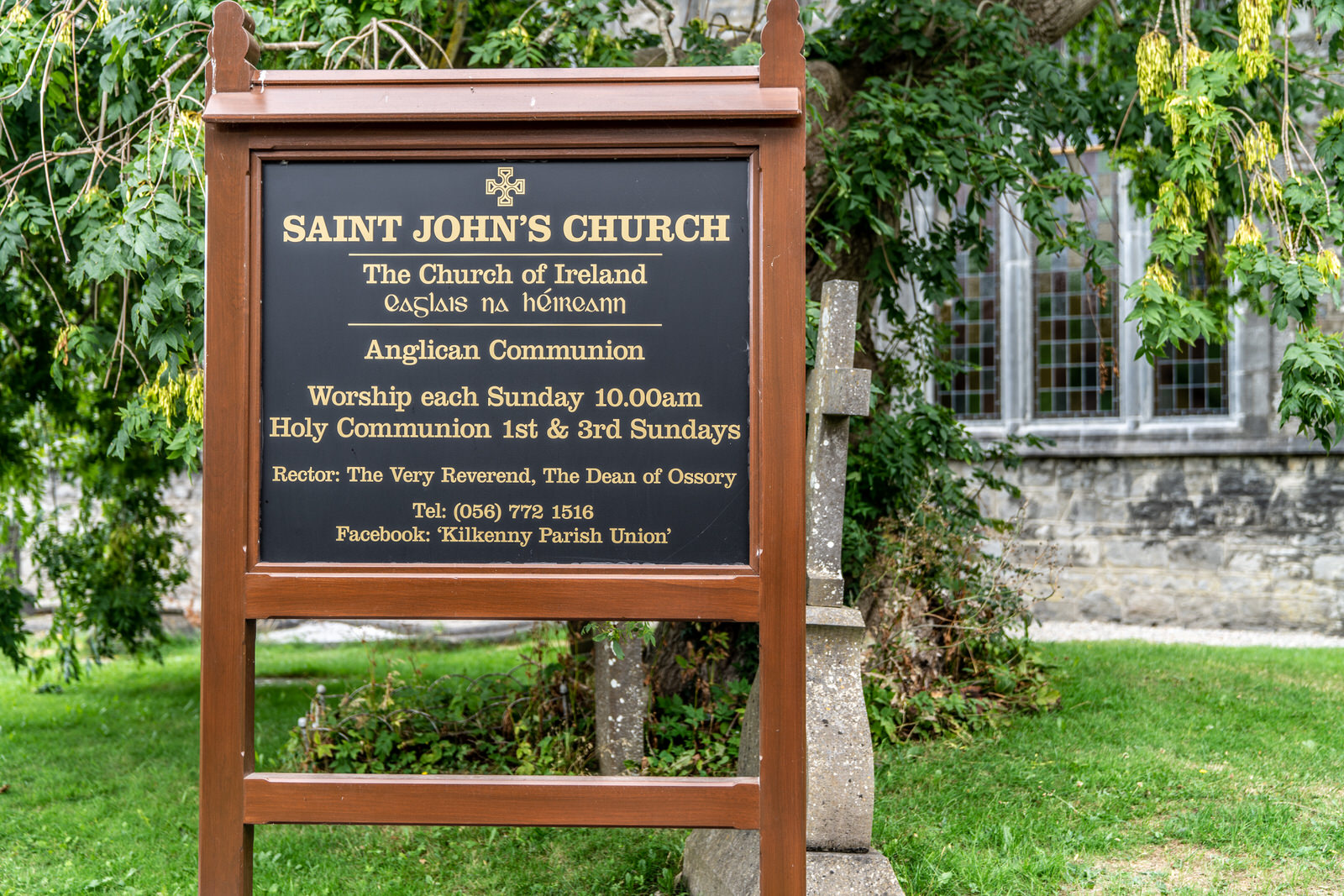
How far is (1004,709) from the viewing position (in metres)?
6.07

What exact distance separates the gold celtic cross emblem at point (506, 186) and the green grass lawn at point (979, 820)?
9.16 ft

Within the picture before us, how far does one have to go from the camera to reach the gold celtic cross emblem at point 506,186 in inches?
97.9

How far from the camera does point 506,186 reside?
8.16 feet

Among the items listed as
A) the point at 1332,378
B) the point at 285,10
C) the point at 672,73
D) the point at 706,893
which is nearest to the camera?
the point at 672,73

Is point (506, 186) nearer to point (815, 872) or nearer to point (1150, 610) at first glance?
point (815, 872)

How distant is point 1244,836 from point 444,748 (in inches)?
155

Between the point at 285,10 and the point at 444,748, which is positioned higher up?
the point at 285,10

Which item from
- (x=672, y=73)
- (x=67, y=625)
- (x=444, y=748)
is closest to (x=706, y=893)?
(x=444, y=748)

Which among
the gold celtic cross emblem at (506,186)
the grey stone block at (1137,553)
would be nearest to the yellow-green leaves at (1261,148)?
the gold celtic cross emblem at (506,186)

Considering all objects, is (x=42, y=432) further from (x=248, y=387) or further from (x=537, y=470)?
(x=537, y=470)

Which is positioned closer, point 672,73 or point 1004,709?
point 672,73

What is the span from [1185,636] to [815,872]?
833cm

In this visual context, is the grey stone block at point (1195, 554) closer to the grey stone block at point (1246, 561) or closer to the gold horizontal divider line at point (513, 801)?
the grey stone block at point (1246, 561)

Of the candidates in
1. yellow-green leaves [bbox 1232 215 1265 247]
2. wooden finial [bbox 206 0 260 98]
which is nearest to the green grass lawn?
yellow-green leaves [bbox 1232 215 1265 247]
